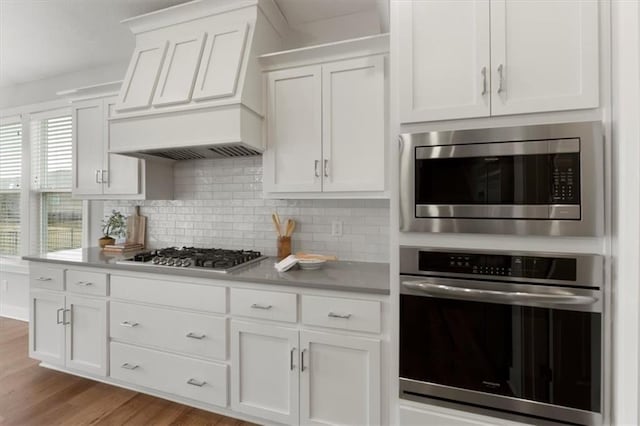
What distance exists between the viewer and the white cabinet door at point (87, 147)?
9.25ft

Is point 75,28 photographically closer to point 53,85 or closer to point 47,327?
point 53,85

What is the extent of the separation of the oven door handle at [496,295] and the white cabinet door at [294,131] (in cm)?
94

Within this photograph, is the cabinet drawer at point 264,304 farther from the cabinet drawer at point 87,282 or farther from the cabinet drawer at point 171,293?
the cabinet drawer at point 87,282

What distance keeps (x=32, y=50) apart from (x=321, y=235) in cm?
313

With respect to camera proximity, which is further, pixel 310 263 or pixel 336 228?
pixel 336 228

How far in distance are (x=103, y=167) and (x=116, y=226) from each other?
0.57 metres

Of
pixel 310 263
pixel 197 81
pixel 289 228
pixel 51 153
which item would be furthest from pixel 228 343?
pixel 51 153

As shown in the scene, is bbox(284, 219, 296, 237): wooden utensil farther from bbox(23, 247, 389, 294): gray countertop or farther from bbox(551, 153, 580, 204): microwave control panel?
bbox(551, 153, 580, 204): microwave control panel

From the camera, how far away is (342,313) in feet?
5.69

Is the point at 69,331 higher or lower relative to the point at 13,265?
lower

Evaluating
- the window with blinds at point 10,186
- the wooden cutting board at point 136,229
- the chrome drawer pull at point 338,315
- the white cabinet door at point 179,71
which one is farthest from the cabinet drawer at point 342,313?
the window with blinds at point 10,186

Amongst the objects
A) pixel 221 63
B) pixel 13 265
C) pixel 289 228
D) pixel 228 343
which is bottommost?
pixel 228 343

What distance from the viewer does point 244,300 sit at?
6.33 ft

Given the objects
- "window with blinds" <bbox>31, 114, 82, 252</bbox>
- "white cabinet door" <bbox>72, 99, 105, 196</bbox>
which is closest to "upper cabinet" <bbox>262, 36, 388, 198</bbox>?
"white cabinet door" <bbox>72, 99, 105, 196</bbox>
